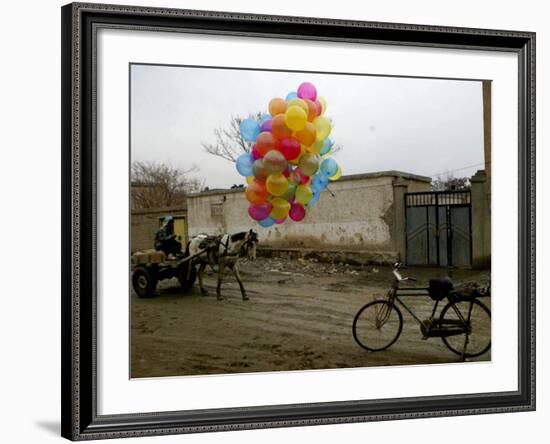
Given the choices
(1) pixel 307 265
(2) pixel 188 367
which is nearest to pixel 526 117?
(1) pixel 307 265

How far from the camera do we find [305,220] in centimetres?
486

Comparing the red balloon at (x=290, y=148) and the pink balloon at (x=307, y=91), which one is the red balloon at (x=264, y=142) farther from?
the pink balloon at (x=307, y=91)

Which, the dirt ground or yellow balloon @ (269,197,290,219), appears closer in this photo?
the dirt ground

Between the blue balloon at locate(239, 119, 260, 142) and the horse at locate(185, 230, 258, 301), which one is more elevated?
the blue balloon at locate(239, 119, 260, 142)

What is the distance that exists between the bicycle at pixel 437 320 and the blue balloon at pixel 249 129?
106cm

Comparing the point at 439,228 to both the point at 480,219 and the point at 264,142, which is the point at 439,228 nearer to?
the point at 480,219

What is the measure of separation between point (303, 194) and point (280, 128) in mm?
364

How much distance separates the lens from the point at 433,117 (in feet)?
16.6

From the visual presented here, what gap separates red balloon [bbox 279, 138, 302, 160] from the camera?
15.9 feet

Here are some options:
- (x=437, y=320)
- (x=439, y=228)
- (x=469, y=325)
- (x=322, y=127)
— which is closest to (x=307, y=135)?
(x=322, y=127)

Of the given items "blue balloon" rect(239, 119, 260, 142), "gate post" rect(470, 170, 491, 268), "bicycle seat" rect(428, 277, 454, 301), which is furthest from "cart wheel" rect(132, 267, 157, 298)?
"gate post" rect(470, 170, 491, 268)

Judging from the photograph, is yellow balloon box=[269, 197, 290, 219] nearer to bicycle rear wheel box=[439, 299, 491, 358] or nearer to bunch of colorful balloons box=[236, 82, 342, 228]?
bunch of colorful balloons box=[236, 82, 342, 228]

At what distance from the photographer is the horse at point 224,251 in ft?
15.6

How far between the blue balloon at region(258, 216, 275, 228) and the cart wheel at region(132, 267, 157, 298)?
0.62 m
